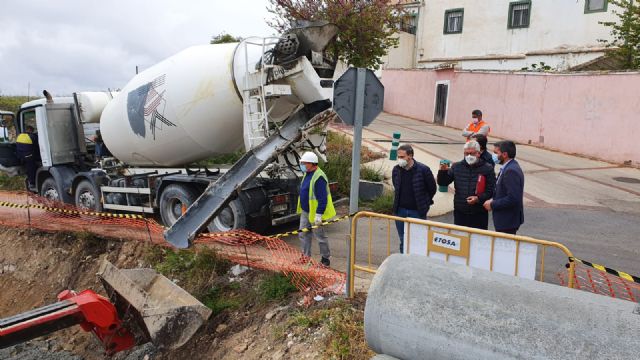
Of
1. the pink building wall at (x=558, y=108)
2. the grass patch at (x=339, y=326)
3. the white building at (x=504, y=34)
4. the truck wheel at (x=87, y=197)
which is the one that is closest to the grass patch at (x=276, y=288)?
the grass patch at (x=339, y=326)

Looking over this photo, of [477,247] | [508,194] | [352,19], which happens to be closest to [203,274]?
[477,247]

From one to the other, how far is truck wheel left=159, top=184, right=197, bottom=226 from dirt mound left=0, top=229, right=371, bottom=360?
0.71 meters

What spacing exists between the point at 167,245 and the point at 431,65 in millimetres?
21483

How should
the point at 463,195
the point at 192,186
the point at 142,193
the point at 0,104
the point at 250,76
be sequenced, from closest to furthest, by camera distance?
the point at 463,195, the point at 250,76, the point at 192,186, the point at 142,193, the point at 0,104

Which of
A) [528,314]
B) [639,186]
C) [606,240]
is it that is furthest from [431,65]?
[528,314]

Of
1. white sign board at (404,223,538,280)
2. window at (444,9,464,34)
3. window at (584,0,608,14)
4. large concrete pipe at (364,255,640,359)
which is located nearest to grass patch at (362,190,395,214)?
white sign board at (404,223,538,280)

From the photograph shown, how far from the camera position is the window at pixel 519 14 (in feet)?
70.1

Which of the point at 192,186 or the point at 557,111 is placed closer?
the point at 192,186

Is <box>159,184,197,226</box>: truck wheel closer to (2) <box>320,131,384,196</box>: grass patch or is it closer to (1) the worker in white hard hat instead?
(2) <box>320,131,384,196</box>: grass patch

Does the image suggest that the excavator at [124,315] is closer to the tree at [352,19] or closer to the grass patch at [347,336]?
the grass patch at [347,336]

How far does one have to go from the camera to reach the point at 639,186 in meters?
11.3

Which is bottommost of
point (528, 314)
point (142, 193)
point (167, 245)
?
point (167, 245)

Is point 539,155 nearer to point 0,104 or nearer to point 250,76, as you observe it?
point 250,76

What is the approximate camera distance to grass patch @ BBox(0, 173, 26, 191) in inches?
562
